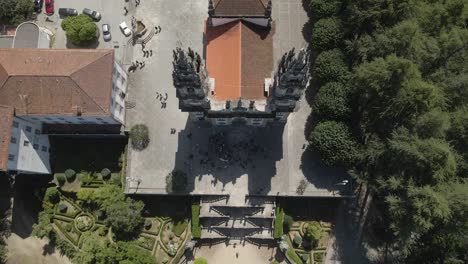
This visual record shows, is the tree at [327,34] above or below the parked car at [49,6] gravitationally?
below

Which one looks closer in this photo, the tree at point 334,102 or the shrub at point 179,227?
the tree at point 334,102

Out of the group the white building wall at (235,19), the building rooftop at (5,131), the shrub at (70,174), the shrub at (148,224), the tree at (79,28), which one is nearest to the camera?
the building rooftop at (5,131)

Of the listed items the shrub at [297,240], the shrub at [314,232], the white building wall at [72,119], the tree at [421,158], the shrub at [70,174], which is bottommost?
the shrub at [297,240]

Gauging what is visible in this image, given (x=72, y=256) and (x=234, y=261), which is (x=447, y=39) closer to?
(x=234, y=261)

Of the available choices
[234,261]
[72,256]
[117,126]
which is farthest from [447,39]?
[72,256]

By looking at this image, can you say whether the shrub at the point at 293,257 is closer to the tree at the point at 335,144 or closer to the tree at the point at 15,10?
the tree at the point at 335,144

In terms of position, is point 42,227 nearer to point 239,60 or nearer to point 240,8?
point 239,60

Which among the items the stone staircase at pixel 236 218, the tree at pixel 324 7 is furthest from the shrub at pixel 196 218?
the tree at pixel 324 7

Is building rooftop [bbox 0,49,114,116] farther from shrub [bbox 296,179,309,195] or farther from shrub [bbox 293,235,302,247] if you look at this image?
shrub [bbox 293,235,302,247]
